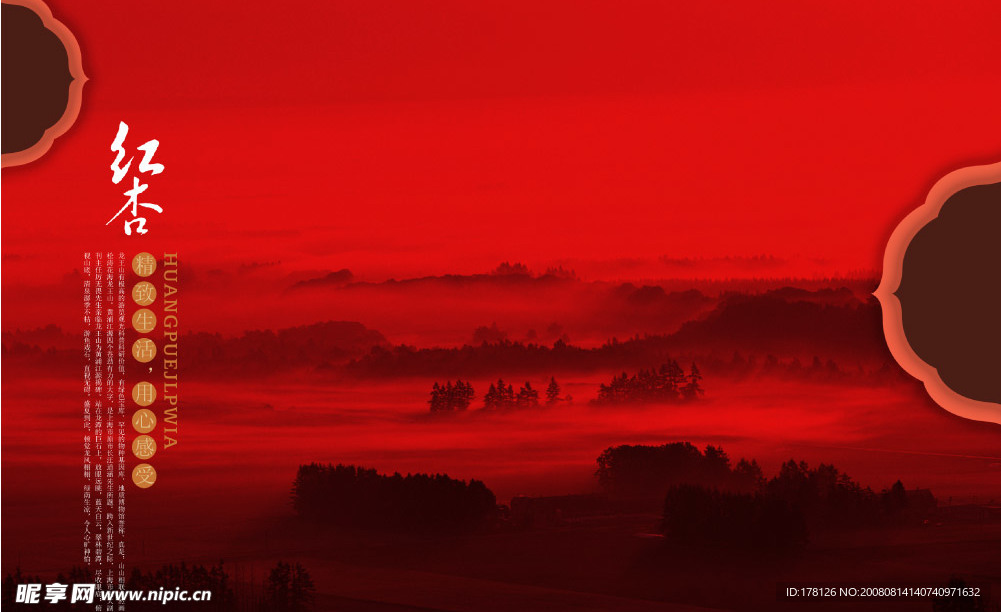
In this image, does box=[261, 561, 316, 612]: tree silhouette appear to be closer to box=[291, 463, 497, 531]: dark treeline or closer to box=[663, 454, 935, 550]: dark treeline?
box=[291, 463, 497, 531]: dark treeline

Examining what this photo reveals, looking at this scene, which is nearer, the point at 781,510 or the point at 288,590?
the point at 288,590

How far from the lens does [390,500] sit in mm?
12320

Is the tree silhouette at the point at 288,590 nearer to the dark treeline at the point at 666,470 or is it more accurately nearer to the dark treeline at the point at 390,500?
the dark treeline at the point at 390,500

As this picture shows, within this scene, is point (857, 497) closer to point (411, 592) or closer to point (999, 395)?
point (999, 395)

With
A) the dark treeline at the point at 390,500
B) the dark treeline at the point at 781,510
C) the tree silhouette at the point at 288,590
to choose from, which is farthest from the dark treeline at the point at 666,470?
the tree silhouette at the point at 288,590

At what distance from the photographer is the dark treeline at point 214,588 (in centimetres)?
959

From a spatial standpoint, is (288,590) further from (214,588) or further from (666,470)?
(666,470)

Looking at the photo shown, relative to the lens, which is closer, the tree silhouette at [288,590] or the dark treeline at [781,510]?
the tree silhouette at [288,590]

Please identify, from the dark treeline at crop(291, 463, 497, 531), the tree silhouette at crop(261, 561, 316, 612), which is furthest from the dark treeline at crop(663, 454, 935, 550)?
the tree silhouette at crop(261, 561, 316, 612)

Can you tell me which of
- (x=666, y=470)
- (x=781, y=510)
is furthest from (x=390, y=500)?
(x=781, y=510)

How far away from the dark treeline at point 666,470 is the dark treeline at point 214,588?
3419 mm

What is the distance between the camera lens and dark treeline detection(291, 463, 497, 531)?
11859 mm

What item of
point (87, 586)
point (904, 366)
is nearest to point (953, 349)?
point (904, 366)

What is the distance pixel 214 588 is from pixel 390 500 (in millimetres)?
2486
